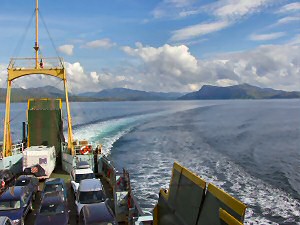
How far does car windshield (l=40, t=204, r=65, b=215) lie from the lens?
1231 centimetres

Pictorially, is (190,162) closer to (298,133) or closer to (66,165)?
(66,165)

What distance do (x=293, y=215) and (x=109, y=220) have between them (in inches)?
521

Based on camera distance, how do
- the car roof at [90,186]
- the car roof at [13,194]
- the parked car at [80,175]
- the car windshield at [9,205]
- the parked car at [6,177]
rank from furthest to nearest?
the parked car at [6,177] < the parked car at [80,175] < the car roof at [90,186] < the car roof at [13,194] < the car windshield at [9,205]

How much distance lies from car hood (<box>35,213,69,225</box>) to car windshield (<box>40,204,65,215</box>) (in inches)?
11.4

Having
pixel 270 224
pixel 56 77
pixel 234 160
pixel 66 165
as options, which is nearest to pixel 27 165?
pixel 66 165

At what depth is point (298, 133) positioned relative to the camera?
56.3m

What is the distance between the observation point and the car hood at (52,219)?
37.9 ft

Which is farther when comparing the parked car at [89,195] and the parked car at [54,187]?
the parked car at [54,187]

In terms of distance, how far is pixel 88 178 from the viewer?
1697 cm

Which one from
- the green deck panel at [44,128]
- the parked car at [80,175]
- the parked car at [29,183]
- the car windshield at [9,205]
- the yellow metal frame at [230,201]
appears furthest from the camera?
the green deck panel at [44,128]

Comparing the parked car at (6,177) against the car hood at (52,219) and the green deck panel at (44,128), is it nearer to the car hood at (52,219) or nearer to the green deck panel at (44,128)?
the green deck panel at (44,128)

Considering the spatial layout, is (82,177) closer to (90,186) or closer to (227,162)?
(90,186)

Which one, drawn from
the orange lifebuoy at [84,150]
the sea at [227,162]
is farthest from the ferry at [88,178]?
the sea at [227,162]

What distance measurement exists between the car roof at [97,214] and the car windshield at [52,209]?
4.47 feet
